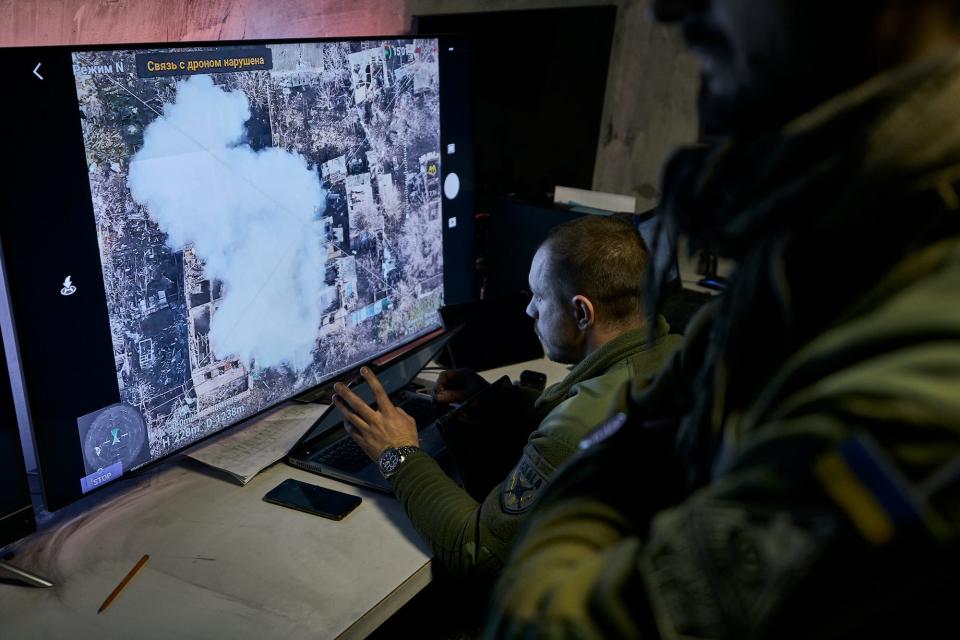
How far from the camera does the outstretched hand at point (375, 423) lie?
1.42 meters

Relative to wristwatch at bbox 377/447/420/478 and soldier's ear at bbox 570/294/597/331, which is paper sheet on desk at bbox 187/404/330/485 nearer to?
wristwatch at bbox 377/447/420/478

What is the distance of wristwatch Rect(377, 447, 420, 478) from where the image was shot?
137 cm

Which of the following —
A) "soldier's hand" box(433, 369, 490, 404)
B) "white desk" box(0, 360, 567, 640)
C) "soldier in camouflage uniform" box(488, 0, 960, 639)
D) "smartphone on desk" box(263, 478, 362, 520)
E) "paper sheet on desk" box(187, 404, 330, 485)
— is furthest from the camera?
"soldier's hand" box(433, 369, 490, 404)

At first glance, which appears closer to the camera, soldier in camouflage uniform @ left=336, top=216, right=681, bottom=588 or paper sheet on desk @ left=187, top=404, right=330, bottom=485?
soldier in camouflage uniform @ left=336, top=216, right=681, bottom=588

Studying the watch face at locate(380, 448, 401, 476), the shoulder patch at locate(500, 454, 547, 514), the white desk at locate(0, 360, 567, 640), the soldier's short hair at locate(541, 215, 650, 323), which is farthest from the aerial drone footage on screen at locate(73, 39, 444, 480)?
the shoulder patch at locate(500, 454, 547, 514)

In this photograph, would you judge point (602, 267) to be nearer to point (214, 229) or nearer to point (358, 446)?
point (358, 446)

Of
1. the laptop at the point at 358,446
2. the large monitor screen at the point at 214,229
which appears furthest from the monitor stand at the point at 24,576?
the laptop at the point at 358,446

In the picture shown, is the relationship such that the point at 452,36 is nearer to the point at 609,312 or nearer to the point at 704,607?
the point at 609,312

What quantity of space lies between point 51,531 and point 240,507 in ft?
0.90

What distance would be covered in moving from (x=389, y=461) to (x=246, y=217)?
0.46m

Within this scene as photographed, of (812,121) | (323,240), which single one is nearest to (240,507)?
(323,240)

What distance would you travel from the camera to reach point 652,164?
2.87m

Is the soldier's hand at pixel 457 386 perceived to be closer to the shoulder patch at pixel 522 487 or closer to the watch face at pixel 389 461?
the watch face at pixel 389 461

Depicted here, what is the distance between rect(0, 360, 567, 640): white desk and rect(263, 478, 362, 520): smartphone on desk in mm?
13
